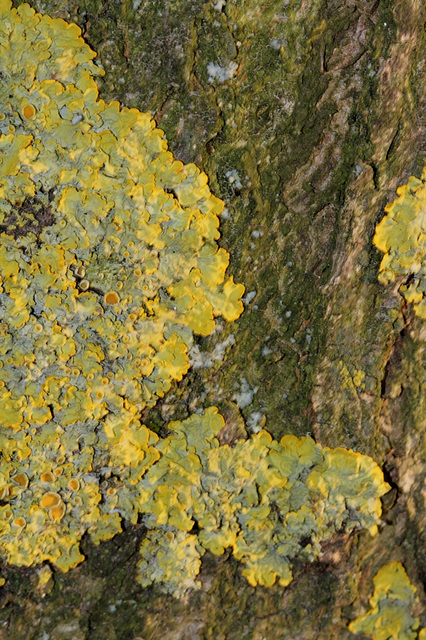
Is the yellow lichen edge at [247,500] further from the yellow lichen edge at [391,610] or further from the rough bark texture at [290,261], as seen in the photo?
the yellow lichen edge at [391,610]

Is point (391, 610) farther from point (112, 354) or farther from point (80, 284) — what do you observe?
point (80, 284)

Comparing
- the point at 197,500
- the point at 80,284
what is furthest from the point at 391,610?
the point at 80,284

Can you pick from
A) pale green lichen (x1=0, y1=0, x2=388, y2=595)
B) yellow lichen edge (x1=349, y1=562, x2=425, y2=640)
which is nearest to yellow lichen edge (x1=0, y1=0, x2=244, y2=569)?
pale green lichen (x1=0, y1=0, x2=388, y2=595)

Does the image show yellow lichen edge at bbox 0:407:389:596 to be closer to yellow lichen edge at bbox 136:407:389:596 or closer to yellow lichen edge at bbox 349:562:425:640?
yellow lichen edge at bbox 136:407:389:596

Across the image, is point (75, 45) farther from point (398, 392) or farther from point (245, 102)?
point (398, 392)

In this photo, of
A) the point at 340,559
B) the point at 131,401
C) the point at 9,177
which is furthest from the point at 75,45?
the point at 340,559

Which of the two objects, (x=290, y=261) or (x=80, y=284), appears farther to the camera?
(x=290, y=261)

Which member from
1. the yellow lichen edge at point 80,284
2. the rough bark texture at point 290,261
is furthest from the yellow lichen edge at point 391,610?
the yellow lichen edge at point 80,284
